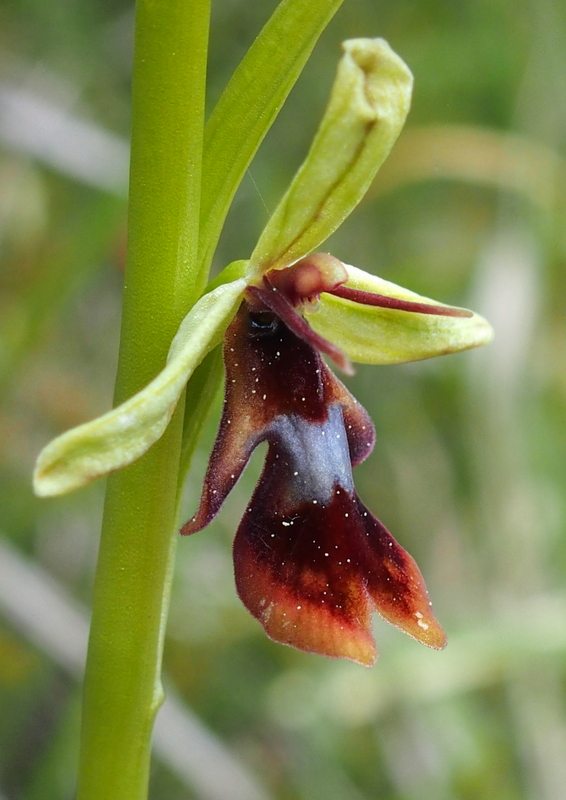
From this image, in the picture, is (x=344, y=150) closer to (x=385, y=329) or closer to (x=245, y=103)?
(x=245, y=103)

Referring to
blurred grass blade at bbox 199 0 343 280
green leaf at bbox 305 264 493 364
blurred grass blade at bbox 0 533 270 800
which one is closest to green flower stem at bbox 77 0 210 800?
blurred grass blade at bbox 199 0 343 280

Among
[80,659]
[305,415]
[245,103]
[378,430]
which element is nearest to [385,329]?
[305,415]

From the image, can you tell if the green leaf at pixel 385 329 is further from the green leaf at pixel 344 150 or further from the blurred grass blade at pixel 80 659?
the blurred grass blade at pixel 80 659

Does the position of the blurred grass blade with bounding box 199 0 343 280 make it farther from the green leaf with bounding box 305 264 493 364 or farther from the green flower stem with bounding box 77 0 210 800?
the green leaf with bounding box 305 264 493 364

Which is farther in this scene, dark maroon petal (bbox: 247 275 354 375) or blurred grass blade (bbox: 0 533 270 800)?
blurred grass blade (bbox: 0 533 270 800)

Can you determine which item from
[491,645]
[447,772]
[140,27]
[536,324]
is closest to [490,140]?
[536,324]

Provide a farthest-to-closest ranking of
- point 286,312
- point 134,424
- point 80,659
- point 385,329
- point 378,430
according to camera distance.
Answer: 1. point 378,430
2. point 80,659
3. point 385,329
4. point 286,312
5. point 134,424
